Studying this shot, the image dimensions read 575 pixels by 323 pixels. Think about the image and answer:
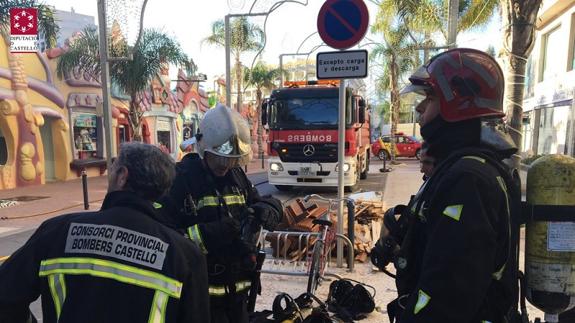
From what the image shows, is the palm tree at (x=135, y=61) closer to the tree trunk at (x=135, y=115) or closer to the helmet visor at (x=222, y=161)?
the tree trunk at (x=135, y=115)

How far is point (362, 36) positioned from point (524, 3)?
147 inches

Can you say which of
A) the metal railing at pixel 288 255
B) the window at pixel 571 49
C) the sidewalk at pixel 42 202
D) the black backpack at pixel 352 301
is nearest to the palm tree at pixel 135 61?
the sidewalk at pixel 42 202

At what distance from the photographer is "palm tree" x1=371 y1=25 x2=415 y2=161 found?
65.5ft

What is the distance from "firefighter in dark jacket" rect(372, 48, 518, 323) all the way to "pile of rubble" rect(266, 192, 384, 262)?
327 cm

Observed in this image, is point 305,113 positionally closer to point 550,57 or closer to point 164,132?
point 550,57

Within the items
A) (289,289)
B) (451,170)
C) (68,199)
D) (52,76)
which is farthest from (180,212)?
(52,76)

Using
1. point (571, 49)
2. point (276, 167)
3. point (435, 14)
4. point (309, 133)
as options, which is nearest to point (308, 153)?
point (309, 133)

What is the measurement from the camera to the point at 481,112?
5.14ft

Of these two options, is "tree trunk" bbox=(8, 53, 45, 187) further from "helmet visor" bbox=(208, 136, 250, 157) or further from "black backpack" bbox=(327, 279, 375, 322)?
"helmet visor" bbox=(208, 136, 250, 157)

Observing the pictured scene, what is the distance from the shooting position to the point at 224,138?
7.57ft

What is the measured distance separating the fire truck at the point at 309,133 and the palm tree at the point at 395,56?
1010cm

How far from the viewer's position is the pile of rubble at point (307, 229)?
5.26m

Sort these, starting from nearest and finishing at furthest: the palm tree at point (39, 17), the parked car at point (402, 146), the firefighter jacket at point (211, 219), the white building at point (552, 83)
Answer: the firefighter jacket at point (211, 219) → the palm tree at point (39, 17) → the white building at point (552, 83) → the parked car at point (402, 146)

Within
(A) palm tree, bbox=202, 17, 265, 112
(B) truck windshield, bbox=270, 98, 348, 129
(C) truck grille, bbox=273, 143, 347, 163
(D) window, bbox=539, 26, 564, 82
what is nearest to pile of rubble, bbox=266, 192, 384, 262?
(C) truck grille, bbox=273, 143, 347, 163
